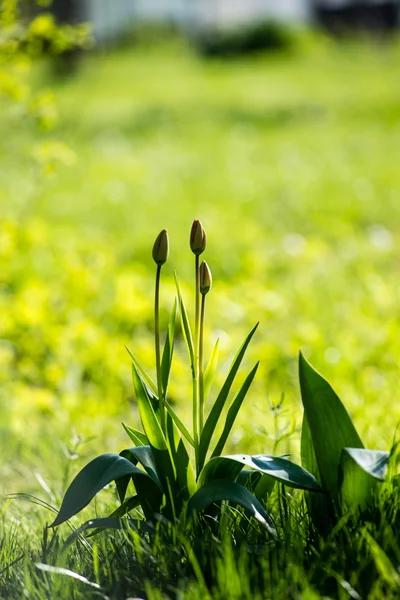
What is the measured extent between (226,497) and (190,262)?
3.11 metres

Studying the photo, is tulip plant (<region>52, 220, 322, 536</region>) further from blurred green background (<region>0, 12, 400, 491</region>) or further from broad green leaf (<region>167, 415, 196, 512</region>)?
blurred green background (<region>0, 12, 400, 491</region>)

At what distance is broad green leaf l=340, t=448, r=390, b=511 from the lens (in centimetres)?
146

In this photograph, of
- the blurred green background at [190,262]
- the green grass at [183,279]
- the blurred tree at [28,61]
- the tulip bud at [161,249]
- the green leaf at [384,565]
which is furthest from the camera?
the blurred tree at [28,61]

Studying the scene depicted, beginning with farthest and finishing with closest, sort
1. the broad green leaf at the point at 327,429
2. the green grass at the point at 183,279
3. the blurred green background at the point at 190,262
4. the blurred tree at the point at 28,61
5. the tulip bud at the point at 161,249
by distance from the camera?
the blurred tree at the point at 28,61, the blurred green background at the point at 190,262, the green grass at the point at 183,279, the broad green leaf at the point at 327,429, the tulip bud at the point at 161,249

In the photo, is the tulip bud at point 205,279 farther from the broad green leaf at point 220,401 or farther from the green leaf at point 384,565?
the green leaf at point 384,565

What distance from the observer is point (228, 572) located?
1295mm

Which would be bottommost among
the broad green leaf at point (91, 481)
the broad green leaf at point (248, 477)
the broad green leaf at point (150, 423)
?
the broad green leaf at point (248, 477)

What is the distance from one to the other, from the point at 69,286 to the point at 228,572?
2.58 metres

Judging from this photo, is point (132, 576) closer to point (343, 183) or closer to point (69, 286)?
point (69, 286)

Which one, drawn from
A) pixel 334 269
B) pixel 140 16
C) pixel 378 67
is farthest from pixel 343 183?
pixel 140 16

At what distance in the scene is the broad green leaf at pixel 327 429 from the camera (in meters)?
1.55

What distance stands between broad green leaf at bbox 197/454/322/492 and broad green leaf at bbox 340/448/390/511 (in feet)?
0.19

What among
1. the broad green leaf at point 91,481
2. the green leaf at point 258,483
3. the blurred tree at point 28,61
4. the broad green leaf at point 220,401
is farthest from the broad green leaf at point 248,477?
the blurred tree at point 28,61

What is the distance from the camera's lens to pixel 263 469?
1.48m
